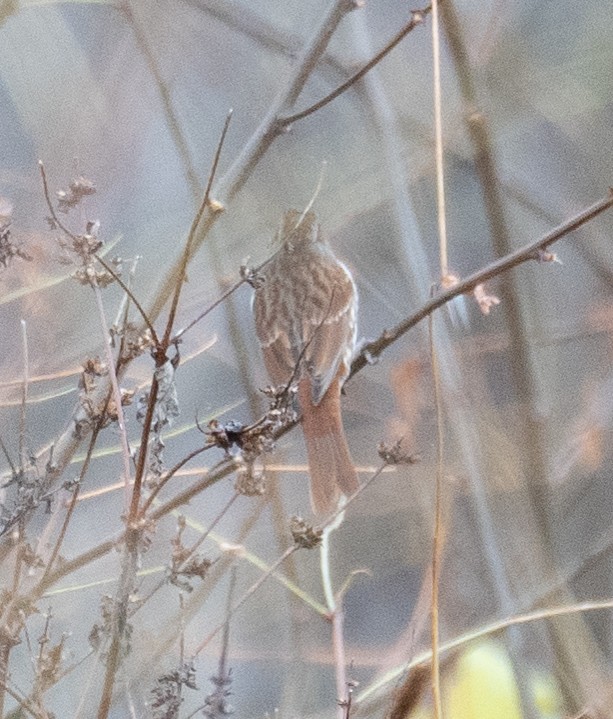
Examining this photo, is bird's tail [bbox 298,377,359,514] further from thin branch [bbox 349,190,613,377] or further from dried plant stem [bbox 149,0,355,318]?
dried plant stem [bbox 149,0,355,318]

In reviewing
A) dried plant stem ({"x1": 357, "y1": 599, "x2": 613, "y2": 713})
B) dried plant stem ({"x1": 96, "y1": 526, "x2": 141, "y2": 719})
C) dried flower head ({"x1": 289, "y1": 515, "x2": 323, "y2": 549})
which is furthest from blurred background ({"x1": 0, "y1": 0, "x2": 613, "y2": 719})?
dried plant stem ({"x1": 96, "y1": 526, "x2": 141, "y2": 719})

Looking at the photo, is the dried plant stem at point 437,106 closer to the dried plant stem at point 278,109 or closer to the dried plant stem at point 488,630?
the dried plant stem at point 278,109

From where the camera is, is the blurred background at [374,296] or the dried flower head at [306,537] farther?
the blurred background at [374,296]

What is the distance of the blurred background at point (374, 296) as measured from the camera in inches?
44.8

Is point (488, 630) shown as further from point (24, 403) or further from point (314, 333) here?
point (24, 403)

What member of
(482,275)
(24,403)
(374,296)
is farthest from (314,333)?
(24,403)

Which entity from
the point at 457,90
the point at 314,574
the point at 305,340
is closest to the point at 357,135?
→ the point at 457,90

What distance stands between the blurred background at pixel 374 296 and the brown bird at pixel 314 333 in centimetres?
2

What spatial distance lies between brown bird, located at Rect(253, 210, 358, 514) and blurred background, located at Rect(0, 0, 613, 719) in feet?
0.08

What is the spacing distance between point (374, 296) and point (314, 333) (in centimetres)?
12

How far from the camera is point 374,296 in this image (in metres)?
1.27

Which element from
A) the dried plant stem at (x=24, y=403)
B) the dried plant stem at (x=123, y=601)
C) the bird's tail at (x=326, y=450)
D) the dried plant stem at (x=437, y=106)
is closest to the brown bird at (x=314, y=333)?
the bird's tail at (x=326, y=450)

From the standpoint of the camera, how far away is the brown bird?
46.4 inches

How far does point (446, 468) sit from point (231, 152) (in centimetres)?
48
